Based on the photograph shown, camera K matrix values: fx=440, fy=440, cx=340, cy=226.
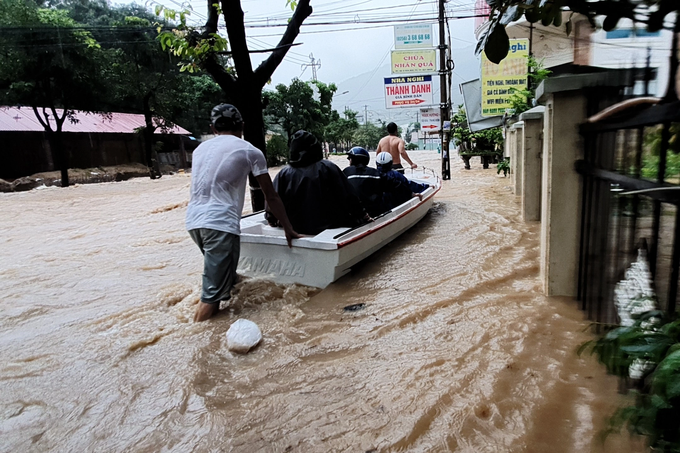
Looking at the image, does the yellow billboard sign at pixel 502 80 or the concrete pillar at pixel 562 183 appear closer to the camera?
the concrete pillar at pixel 562 183

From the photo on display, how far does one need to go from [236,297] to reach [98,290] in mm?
1860

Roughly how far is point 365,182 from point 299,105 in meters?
23.3

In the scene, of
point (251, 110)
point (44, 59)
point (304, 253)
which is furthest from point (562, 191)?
point (44, 59)

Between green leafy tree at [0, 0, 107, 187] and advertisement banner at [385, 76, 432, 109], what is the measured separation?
11.2m

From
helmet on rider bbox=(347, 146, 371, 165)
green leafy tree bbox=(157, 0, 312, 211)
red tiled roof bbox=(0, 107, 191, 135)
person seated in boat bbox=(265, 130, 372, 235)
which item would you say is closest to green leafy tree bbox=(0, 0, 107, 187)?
red tiled roof bbox=(0, 107, 191, 135)

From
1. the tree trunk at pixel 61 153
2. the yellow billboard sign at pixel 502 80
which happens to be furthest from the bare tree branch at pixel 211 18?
the tree trunk at pixel 61 153

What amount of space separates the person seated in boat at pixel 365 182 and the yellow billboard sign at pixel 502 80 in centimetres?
917

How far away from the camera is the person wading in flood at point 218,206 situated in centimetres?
356

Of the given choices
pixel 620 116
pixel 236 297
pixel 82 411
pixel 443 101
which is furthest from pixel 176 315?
pixel 443 101

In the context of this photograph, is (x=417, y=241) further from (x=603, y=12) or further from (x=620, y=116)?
(x=603, y=12)

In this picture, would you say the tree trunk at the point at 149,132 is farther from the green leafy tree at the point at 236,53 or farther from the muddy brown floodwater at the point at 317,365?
the muddy brown floodwater at the point at 317,365

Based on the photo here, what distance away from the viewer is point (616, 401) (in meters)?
2.10

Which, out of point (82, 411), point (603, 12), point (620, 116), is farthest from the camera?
point (82, 411)

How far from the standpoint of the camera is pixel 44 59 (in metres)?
15.8
